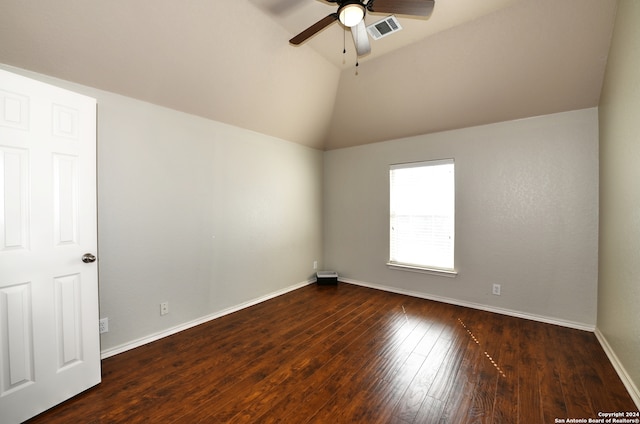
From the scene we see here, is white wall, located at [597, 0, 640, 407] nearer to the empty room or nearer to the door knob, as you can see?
the empty room

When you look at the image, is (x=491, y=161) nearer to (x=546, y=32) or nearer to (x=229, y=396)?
(x=546, y=32)

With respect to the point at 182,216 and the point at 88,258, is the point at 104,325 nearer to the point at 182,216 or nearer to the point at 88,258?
the point at 88,258

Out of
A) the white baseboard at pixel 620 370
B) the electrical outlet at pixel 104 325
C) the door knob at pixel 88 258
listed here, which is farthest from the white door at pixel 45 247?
the white baseboard at pixel 620 370

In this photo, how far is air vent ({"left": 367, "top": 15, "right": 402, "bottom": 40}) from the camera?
254 centimetres

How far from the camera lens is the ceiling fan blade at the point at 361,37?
6.85ft

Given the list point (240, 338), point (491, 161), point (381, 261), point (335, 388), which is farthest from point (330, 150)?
point (335, 388)

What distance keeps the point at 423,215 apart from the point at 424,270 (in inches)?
31.6

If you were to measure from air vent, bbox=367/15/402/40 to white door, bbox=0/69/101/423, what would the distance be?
258cm

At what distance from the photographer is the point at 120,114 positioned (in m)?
2.42

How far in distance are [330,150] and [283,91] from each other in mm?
1675

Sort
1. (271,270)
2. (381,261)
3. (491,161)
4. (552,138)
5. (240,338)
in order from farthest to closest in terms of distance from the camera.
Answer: (381,261) < (271,270) < (491,161) < (552,138) < (240,338)

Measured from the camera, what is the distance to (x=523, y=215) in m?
3.11

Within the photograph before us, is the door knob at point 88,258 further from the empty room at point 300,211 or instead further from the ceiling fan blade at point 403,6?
the ceiling fan blade at point 403,6

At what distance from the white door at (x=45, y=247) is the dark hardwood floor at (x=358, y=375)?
0.74 ft
